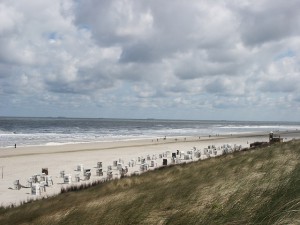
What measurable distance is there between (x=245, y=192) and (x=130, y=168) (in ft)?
55.4

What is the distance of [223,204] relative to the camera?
5.80 m

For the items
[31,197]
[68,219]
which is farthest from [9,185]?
[68,219]

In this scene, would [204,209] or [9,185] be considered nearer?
[204,209]

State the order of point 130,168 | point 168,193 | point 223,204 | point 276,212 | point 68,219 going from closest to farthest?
point 276,212 < point 223,204 < point 68,219 < point 168,193 < point 130,168

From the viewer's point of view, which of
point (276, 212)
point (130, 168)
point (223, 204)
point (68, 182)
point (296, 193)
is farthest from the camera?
point (130, 168)

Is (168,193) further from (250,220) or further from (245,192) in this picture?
(250,220)

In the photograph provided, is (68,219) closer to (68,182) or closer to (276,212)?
(276,212)

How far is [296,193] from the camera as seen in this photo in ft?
17.5

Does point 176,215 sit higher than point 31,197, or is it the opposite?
point 176,215

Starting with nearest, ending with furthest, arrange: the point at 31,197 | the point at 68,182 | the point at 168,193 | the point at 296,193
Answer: the point at 296,193 → the point at 168,193 → the point at 31,197 → the point at 68,182

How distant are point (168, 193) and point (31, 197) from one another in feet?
28.3

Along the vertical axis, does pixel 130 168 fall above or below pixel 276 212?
below

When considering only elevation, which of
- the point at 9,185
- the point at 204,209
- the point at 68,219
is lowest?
the point at 9,185

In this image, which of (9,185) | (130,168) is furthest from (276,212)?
(130,168)
